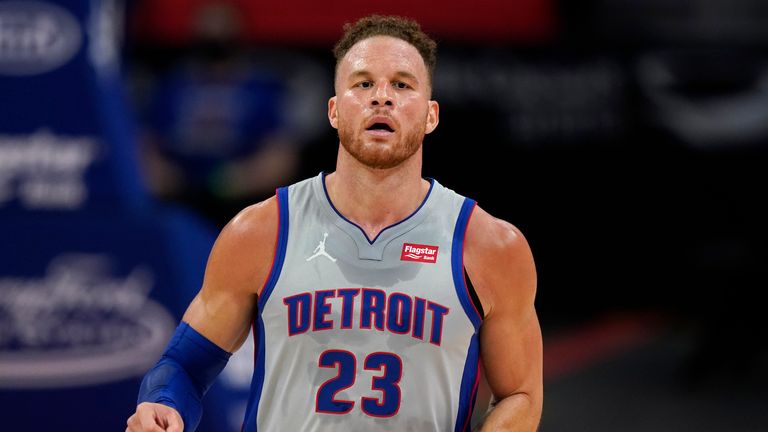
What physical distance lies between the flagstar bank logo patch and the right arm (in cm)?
34

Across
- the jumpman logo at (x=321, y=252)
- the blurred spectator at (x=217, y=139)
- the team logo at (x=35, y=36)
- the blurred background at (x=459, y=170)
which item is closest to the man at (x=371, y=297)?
the jumpman logo at (x=321, y=252)

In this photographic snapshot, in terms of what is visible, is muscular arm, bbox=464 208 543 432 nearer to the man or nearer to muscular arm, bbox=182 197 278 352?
the man

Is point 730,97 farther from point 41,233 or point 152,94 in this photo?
point 41,233

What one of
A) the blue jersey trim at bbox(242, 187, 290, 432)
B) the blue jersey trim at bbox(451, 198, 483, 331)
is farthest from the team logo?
the blue jersey trim at bbox(451, 198, 483, 331)

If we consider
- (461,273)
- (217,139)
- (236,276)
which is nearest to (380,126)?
(461,273)

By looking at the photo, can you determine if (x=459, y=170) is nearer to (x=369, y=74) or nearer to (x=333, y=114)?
(x=333, y=114)

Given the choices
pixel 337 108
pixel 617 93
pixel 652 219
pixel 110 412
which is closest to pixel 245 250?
pixel 337 108

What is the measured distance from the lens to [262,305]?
3.19m

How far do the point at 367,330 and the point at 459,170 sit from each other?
575 cm

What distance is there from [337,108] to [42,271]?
2.33 meters

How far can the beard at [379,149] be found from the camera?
3.11 m

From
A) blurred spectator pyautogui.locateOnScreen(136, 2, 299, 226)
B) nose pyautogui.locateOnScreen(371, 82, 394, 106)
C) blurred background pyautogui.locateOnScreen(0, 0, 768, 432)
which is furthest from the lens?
blurred spectator pyautogui.locateOnScreen(136, 2, 299, 226)

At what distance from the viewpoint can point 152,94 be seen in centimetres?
761

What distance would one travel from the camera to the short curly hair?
3203 mm
